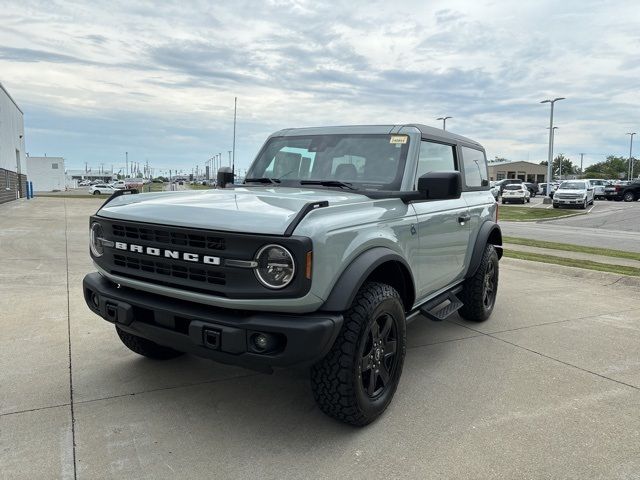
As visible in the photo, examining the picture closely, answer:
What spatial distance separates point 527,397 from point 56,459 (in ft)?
9.81

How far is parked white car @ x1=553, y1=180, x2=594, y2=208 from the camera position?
30.9 metres

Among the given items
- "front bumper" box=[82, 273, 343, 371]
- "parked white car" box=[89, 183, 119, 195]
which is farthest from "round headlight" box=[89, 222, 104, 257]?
"parked white car" box=[89, 183, 119, 195]

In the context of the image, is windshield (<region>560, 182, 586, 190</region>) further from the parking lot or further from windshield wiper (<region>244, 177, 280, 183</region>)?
windshield wiper (<region>244, 177, 280, 183</region>)

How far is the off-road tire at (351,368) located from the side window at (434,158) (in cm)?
136

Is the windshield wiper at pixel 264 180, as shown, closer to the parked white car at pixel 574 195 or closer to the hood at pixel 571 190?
the parked white car at pixel 574 195

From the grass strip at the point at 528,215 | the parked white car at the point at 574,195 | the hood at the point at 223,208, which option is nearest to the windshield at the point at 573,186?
the parked white car at the point at 574,195

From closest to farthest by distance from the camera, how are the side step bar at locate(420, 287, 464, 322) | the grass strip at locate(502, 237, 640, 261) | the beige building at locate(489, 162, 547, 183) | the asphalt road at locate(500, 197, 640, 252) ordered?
1. the side step bar at locate(420, 287, 464, 322)
2. the grass strip at locate(502, 237, 640, 261)
3. the asphalt road at locate(500, 197, 640, 252)
4. the beige building at locate(489, 162, 547, 183)

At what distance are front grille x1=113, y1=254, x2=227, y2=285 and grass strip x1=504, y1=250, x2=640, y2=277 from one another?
24.0 ft

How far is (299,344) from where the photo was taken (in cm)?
252

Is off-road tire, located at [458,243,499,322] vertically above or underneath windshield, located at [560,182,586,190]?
underneath

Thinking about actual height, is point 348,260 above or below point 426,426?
above

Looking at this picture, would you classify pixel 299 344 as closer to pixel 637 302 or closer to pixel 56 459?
pixel 56 459

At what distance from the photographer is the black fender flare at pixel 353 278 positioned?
268cm

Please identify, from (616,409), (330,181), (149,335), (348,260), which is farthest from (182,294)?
(616,409)
